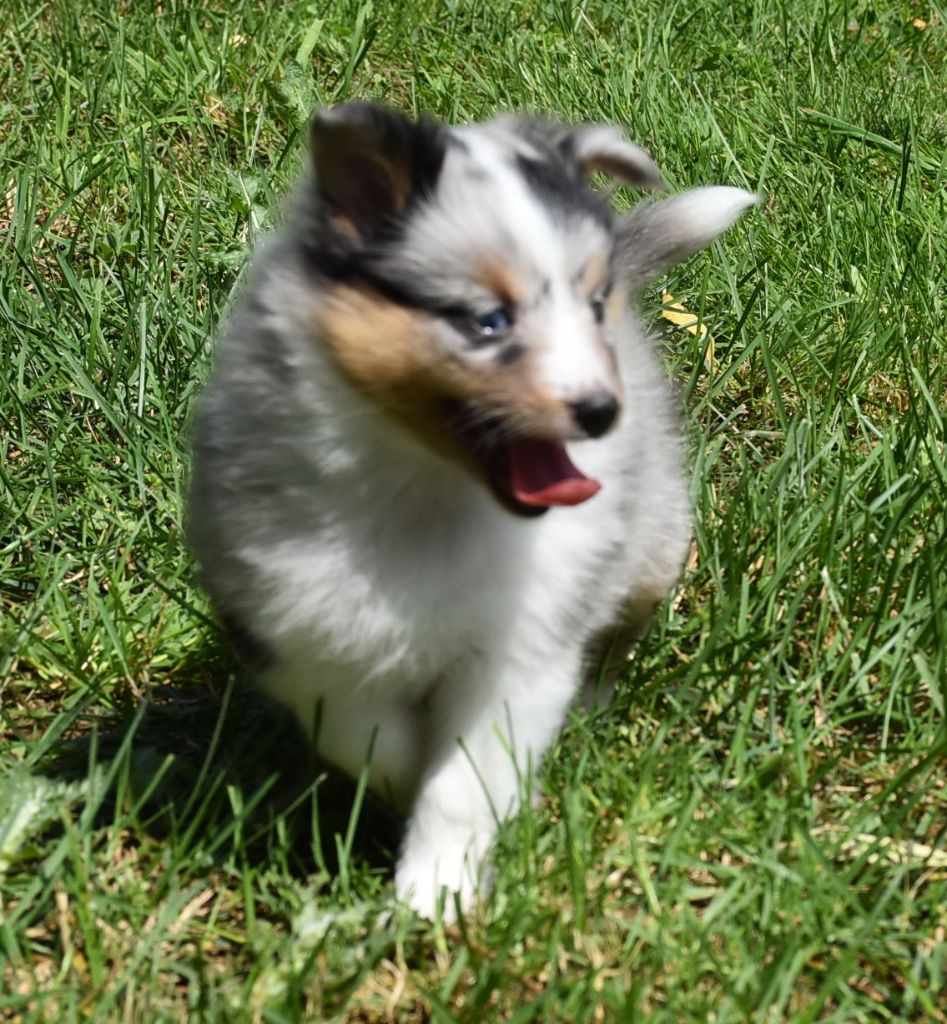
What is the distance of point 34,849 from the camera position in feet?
10.9

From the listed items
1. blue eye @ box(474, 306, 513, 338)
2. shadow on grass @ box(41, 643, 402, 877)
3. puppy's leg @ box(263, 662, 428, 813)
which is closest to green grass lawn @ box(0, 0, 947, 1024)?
shadow on grass @ box(41, 643, 402, 877)

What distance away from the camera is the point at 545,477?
3.06m

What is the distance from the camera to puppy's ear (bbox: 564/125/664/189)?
10.8 feet

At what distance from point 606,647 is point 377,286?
49.3 inches

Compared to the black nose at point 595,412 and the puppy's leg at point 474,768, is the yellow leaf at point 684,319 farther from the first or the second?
the black nose at point 595,412

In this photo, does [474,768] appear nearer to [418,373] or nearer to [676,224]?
[418,373]

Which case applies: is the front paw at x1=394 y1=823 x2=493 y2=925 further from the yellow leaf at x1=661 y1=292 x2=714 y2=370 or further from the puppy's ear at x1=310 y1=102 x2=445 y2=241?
the yellow leaf at x1=661 y1=292 x2=714 y2=370

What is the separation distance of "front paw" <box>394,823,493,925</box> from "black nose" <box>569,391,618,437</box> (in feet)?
3.24

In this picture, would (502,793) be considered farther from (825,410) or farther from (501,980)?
(825,410)

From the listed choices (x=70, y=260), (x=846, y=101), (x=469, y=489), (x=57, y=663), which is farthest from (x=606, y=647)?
(x=846, y=101)

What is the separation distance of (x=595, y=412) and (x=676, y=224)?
1.32 m

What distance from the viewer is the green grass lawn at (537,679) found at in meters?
3.10

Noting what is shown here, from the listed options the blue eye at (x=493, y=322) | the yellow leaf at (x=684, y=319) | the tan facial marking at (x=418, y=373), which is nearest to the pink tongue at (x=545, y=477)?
the tan facial marking at (x=418, y=373)

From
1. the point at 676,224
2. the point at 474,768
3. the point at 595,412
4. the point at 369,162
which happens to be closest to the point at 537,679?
the point at 474,768
